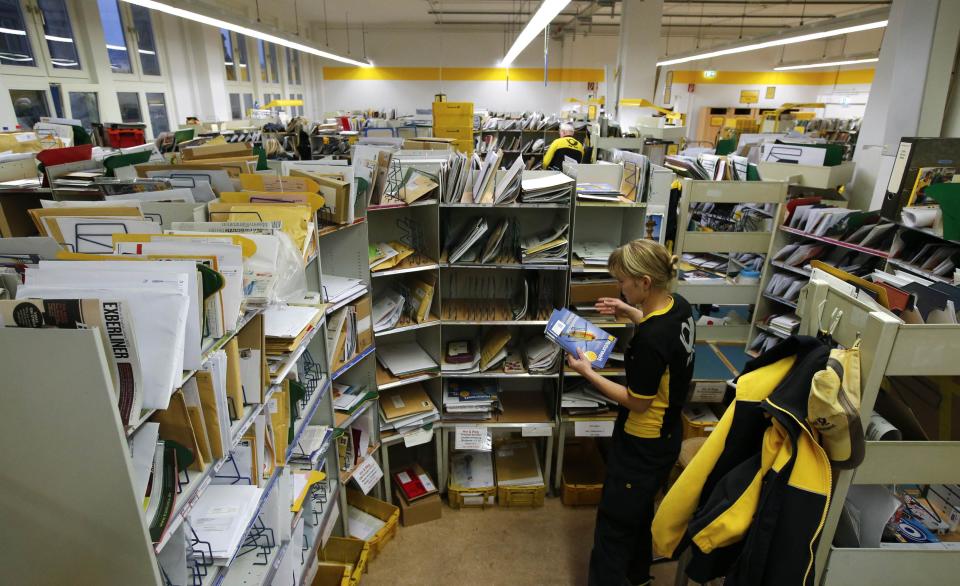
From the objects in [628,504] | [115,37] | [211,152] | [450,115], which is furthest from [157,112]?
[628,504]

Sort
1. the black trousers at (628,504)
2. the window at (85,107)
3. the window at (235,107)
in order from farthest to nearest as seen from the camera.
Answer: the window at (235,107), the window at (85,107), the black trousers at (628,504)

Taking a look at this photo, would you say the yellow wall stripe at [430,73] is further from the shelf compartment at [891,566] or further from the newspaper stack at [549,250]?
the shelf compartment at [891,566]

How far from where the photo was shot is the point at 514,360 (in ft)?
10.6

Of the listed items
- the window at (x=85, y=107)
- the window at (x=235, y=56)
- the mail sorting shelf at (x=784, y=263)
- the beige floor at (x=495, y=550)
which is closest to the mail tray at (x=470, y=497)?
the beige floor at (x=495, y=550)

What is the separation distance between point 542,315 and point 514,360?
1.25 feet

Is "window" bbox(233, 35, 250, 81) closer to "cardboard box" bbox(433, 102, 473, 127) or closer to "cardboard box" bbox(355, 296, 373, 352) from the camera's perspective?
"cardboard box" bbox(433, 102, 473, 127)

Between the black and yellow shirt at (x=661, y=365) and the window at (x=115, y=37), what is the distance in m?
8.30

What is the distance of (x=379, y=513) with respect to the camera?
3.11 metres

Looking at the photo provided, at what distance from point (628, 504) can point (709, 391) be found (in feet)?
4.45

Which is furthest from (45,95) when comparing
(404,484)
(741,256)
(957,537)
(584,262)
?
(957,537)

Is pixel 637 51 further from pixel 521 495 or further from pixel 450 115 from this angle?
pixel 521 495

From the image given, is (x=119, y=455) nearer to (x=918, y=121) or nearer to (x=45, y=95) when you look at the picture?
(x=918, y=121)

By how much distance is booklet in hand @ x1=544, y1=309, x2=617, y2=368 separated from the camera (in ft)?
7.72

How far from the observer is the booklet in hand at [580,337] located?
92.7 inches
